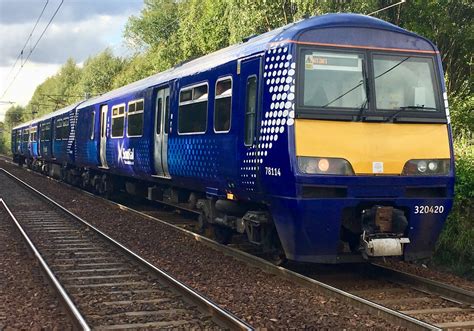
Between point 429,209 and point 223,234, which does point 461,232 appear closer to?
point 429,209

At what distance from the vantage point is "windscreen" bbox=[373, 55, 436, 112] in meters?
7.01

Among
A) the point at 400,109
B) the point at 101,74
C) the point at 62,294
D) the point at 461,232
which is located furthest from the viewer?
the point at 101,74

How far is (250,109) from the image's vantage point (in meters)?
7.51

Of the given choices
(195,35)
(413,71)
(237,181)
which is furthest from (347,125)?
(195,35)

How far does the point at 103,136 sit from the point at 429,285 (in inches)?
461

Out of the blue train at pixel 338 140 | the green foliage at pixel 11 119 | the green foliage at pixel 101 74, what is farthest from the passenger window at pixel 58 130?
the green foliage at pixel 11 119

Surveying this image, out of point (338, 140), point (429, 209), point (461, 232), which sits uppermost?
point (338, 140)

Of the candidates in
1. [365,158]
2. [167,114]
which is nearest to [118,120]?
[167,114]

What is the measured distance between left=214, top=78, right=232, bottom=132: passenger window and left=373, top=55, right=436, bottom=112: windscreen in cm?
212

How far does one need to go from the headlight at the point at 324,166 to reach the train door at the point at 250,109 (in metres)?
0.83

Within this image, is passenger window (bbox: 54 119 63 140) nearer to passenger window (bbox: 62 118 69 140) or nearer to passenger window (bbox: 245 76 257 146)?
passenger window (bbox: 62 118 69 140)

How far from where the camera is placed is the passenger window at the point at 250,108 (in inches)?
290

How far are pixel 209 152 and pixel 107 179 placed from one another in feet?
31.7

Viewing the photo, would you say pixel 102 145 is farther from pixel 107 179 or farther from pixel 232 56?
pixel 232 56
